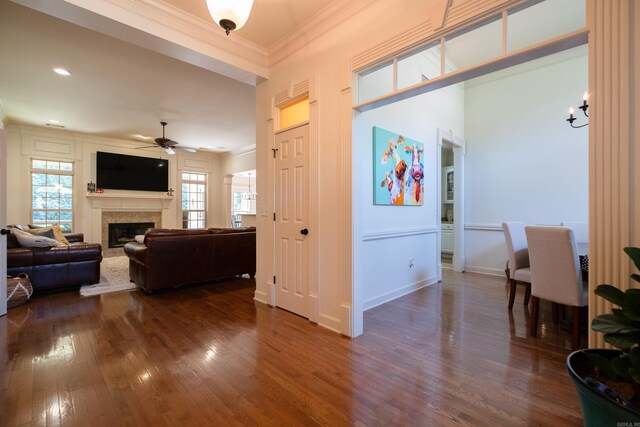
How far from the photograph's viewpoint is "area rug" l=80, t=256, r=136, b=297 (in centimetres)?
408

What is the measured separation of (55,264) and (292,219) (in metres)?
3.53

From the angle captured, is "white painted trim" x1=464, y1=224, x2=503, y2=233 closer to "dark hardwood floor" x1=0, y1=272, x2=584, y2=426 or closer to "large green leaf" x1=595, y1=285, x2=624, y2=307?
"dark hardwood floor" x1=0, y1=272, x2=584, y2=426

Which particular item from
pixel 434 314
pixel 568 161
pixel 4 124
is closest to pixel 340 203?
pixel 434 314

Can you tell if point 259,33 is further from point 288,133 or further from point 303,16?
point 288,133

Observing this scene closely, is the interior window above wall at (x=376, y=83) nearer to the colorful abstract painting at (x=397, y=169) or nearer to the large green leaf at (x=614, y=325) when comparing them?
the colorful abstract painting at (x=397, y=169)

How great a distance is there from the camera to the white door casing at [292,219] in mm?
3037

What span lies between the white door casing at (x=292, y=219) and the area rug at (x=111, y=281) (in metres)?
2.65

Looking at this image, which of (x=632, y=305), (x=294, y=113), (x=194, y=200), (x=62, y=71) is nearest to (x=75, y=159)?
(x=194, y=200)

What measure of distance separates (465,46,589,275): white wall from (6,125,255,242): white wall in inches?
248

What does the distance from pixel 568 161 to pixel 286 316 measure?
4.75 metres

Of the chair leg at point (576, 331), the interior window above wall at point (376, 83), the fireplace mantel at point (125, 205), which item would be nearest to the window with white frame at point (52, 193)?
the fireplace mantel at point (125, 205)

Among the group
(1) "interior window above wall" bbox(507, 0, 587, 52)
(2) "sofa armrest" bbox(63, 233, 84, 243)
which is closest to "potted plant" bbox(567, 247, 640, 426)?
(1) "interior window above wall" bbox(507, 0, 587, 52)

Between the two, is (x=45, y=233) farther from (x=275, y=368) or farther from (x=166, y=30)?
(x=275, y=368)

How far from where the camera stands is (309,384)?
1.88 metres
